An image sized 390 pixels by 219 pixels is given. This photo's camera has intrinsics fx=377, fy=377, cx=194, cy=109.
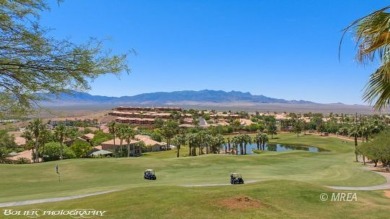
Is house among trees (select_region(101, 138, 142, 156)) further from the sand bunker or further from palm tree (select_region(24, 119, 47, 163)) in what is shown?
the sand bunker

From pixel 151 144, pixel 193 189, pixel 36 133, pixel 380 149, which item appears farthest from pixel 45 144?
pixel 380 149

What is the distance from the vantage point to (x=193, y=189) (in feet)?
98.7

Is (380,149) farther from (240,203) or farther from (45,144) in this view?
(45,144)

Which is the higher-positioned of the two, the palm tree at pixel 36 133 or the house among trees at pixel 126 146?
the palm tree at pixel 36 133

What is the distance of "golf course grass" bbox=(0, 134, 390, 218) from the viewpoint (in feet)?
75.9

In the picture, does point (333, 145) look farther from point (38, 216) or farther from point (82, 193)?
point (38, 216)

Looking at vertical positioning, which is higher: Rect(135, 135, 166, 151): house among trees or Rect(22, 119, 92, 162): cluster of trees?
Rect(22, 119, 92, 162): cluster of trees

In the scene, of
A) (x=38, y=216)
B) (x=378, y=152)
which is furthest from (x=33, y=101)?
(x=378, y=152)

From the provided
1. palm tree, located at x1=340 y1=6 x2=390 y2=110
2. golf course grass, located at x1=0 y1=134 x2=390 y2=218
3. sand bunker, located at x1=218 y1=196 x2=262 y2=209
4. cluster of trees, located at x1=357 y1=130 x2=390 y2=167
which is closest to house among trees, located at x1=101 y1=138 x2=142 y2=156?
golf course grass, located at x1=0 y1=134 x2=390 y2=218

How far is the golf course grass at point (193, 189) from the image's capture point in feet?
75.9
